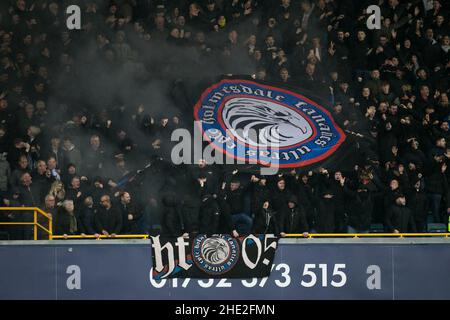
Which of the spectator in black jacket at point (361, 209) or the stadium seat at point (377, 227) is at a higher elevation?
the spectator in black jacket at point (361, 209)

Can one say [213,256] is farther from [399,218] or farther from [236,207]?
[399,218]

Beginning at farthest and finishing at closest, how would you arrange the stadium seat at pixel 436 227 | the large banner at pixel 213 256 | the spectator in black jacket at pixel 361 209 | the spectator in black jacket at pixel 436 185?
the spectator in black jacket at pixel 436 185 < the stadium seat at pixel 436 227 < the spectator in black jacket at pixel 361 209 < the large banner at pixel 213 256

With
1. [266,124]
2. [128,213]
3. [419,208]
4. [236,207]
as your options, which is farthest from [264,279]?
[266,124]

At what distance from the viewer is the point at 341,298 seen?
49.1 feet

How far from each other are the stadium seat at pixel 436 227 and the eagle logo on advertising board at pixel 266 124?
1905mm

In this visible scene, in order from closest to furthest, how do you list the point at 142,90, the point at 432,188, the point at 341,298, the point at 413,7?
the point at 341,298 → the point at 432,188 → the point at 142,90 → the point at 413,7

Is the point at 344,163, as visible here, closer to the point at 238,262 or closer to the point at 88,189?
the point at 238,262

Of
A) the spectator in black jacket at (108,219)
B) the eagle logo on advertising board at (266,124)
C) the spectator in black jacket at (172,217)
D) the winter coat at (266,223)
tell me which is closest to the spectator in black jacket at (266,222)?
the winter coat at (266,223)

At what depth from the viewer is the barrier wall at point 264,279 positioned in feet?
49.1

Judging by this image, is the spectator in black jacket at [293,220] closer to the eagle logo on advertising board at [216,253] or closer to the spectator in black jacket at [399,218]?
the eagle logo on advertising board at [216,253]

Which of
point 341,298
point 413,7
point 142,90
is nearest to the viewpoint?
point 341,298

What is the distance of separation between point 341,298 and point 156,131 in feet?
13.1
